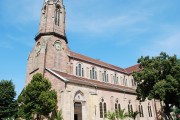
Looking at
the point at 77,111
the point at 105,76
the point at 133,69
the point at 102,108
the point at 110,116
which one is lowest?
the point at 110,116

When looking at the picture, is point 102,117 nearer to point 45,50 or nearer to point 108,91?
point 108,91

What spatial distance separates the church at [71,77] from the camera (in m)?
27.5

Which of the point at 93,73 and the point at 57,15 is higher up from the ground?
the point at 57,15

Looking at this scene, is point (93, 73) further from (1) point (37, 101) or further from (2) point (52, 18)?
(1) point (37, 101)

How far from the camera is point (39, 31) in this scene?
35.4m

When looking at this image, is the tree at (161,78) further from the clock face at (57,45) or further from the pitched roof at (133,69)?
the pitched roof at (133,69)

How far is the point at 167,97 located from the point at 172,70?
4157 mm

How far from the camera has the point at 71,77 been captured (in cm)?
3025

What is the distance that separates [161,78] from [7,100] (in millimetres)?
30264

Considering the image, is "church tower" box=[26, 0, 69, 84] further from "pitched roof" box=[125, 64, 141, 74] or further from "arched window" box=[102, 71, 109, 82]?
"pitched roof" box=[125, 64, 141, 74]

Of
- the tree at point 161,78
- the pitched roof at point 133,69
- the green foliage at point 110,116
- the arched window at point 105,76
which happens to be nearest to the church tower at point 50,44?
the arched window at point 105,76

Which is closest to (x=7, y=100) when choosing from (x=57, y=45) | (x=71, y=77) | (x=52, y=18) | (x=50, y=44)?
(x=50, y=44)

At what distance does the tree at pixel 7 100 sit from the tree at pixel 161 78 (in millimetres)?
25427

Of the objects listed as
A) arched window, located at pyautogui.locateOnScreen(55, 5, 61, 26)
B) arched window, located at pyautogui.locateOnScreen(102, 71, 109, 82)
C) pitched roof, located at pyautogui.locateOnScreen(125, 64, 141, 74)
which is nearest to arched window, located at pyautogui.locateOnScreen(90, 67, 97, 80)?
arched window, located at pyautogui.locateOnScreen(102, 71, 109, 82)
